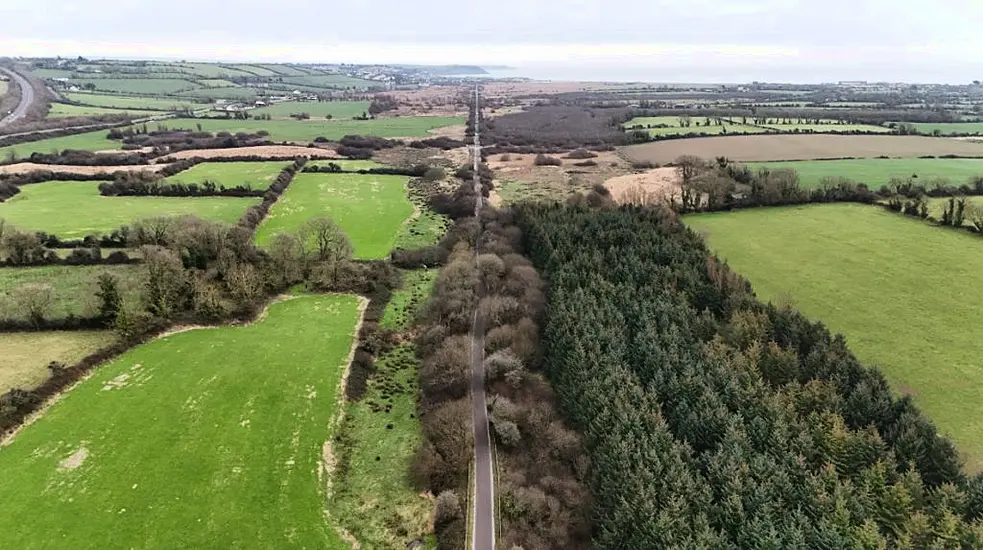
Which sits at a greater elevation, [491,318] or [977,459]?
[491,318]

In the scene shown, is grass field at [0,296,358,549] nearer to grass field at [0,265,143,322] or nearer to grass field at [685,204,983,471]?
grass field at [0,265,143,322]

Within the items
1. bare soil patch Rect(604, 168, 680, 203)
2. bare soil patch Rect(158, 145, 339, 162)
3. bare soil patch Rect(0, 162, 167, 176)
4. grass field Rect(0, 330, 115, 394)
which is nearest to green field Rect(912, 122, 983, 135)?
bare soil patch Rect(604, 168, 680, 203)

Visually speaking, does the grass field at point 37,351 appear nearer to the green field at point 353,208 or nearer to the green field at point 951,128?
the green field at point 353,208

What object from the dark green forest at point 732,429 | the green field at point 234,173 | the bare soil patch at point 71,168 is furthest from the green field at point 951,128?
the bare soil patch at point 71,168

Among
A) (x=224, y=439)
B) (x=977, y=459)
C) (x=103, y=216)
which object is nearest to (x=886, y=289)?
(x=977, y=459)

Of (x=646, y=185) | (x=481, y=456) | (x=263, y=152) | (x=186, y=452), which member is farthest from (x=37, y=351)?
(x=646, y=185)

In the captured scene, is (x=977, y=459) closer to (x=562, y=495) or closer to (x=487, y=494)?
(x=562, y=495)
